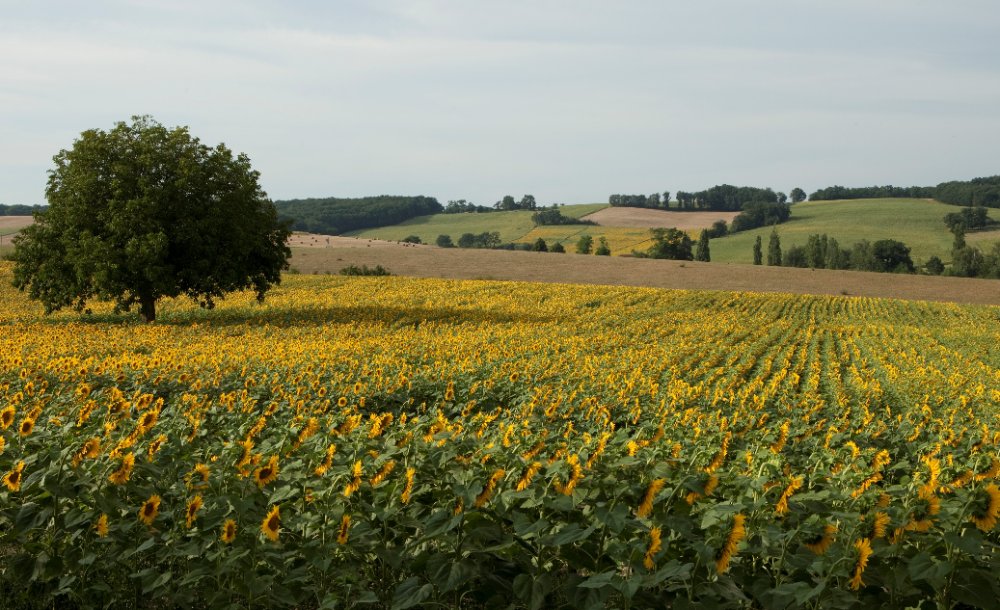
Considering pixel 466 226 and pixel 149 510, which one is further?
pixel 466 226

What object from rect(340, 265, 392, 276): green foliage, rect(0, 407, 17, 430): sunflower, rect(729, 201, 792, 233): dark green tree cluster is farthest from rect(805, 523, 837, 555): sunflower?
rect(729, 201, 792, 233): dark green tree cluster

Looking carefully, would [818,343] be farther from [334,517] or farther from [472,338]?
[334,517]

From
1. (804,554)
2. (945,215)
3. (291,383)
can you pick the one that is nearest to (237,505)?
(804,554)

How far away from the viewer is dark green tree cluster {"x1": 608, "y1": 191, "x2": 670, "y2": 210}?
7013 inches

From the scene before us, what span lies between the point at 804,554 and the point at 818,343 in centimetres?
2873

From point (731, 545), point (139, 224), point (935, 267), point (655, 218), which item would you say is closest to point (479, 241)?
point (655, 218)

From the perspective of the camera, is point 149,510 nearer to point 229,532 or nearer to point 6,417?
point 229,532

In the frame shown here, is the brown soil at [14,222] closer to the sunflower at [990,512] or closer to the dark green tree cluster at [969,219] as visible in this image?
the sunflower at [990,512]

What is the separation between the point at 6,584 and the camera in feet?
17.2

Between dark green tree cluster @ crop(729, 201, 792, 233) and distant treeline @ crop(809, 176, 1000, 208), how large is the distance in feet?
108

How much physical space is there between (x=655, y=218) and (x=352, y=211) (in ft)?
197

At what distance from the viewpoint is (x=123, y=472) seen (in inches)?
193

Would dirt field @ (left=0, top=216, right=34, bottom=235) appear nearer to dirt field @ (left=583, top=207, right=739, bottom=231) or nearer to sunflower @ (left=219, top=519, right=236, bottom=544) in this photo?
dirt field @ (left=583, top=207, right=739, bottom=231)

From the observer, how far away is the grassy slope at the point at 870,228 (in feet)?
401
